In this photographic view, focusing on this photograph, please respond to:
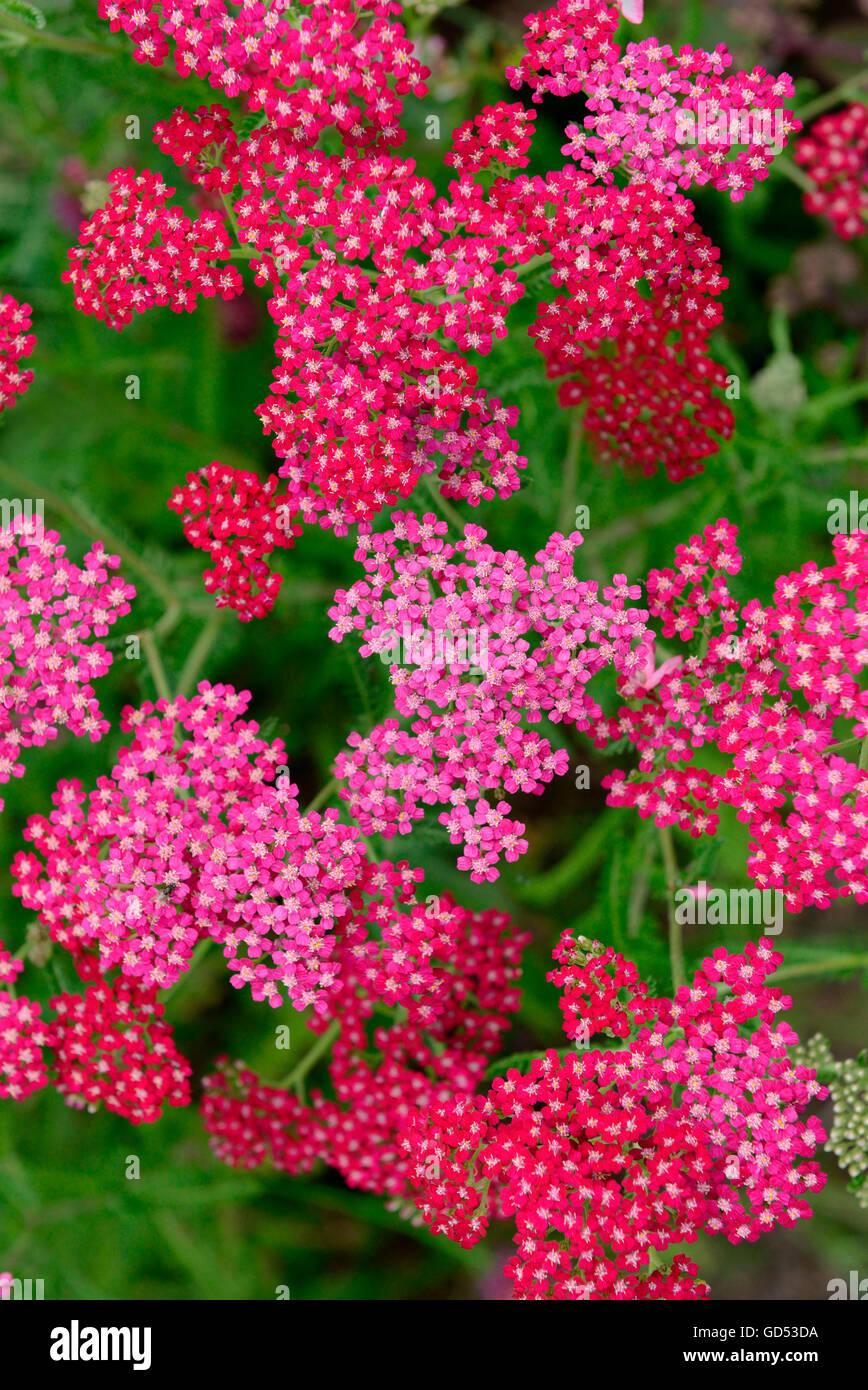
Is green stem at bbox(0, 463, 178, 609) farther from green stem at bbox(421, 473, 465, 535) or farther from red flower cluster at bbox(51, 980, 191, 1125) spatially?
red flower cluster at bbox(51, 980, 191, 1125)

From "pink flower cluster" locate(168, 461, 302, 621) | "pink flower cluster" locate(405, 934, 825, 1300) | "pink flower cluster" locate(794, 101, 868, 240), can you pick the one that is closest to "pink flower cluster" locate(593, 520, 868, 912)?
"pink flower cluster" locate(405, 934, 825, 1300)

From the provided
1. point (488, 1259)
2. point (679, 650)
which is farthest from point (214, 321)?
point (488, 1259)

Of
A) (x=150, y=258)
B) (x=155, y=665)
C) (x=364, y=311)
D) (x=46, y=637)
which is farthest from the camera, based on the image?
(x=155, y=665)

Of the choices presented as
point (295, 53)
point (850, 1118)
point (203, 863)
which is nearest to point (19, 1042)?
point (203, 863)

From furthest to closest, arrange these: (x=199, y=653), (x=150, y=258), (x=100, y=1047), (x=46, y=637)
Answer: (x=199, y=653) → (x=100, y=1047) → (x=46, y=637) → (x=150, y=258)

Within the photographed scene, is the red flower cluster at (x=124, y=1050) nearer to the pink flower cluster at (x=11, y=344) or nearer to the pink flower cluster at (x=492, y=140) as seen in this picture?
the pink flower cluster at (x=11, y=344)

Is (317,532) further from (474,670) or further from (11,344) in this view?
(474,670)
